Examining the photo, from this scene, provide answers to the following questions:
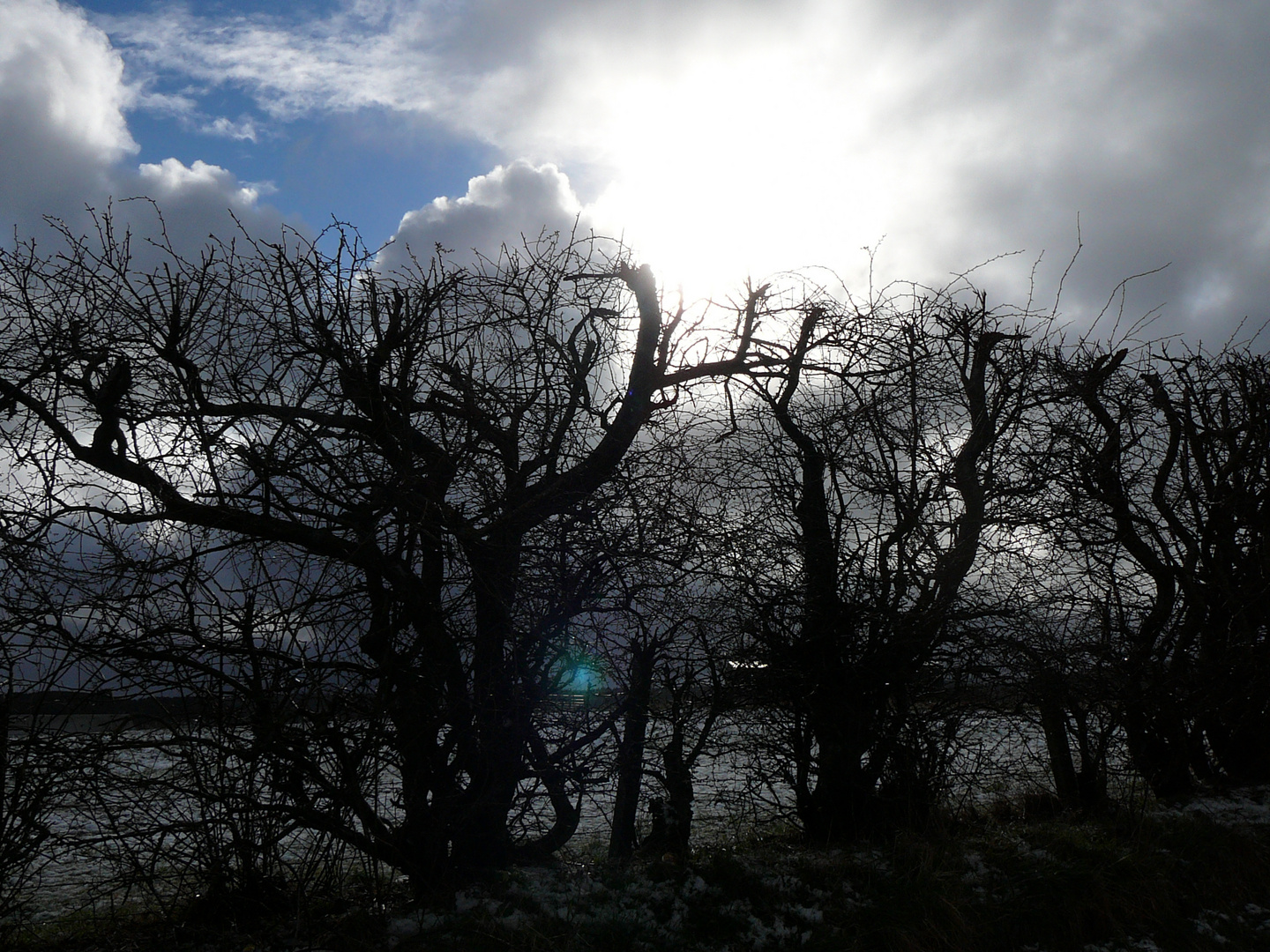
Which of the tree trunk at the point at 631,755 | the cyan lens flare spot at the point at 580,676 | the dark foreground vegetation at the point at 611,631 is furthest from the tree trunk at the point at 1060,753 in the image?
the cyan lens flare spot at the point at 580,676

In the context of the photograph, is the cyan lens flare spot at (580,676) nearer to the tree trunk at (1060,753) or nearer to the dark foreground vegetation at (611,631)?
the dark foreground vegetation at (611,631)

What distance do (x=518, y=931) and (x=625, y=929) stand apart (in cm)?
62

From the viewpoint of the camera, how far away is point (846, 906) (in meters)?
5.00

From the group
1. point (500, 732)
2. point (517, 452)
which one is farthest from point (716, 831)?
point (517, 452)

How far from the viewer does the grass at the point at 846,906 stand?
4.15m

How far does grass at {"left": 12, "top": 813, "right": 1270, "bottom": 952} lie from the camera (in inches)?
163

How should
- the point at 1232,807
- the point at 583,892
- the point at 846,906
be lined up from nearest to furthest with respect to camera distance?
the point at 583,892 → the point at 846,906 → the point at 1232,807

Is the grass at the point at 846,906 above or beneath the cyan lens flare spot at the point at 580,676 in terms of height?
beneath

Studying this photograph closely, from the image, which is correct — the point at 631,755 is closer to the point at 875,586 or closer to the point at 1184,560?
the point at 875,586

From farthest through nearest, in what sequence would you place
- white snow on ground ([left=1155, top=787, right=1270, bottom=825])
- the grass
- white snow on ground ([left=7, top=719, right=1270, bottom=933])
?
white snow on ground ([left=1155, top=787, right=1270, bottom=825]) < the grass < white snow on ground ([left=7, top=719, right=1270, bottom=933])

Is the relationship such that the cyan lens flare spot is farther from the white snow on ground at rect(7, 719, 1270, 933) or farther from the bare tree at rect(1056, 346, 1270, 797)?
the bare tree at rect(1056, 346, 1270, 797)

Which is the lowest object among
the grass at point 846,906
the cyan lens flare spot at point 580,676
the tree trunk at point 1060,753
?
the grass at point 846,906

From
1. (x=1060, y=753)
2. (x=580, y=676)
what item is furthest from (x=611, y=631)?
(x=1060, y=753)

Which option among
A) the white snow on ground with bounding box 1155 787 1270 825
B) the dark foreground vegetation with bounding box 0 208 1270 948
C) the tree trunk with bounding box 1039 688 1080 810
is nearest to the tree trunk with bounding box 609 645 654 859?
the dark foreground vegetation with bounding box 0 208 1270 948
